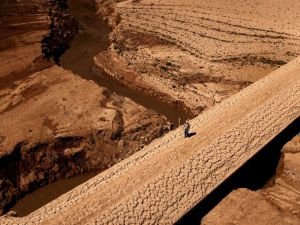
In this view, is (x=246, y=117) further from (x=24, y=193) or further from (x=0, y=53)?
(x=0, y=53)

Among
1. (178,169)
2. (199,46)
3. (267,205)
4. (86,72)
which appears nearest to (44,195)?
(178,169)

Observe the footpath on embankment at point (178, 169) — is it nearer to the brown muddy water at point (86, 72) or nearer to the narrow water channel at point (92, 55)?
the brown muddy water at point (86, 72)

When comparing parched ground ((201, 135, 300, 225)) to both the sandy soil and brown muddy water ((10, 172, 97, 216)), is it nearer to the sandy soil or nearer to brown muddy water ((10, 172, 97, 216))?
brown muddy water ((10, 172, 97, 216))

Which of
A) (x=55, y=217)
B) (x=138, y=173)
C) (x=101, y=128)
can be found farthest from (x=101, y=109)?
(x=55, y=217)

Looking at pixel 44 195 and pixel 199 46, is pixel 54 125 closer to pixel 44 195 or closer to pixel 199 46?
pixel 44 195

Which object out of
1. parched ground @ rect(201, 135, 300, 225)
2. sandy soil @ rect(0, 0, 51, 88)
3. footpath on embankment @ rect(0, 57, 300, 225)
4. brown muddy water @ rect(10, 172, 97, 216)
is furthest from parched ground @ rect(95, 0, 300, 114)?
brown muddy water @ rect(10, 172, 97, 216)

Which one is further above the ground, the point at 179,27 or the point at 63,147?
the point at 179,27
